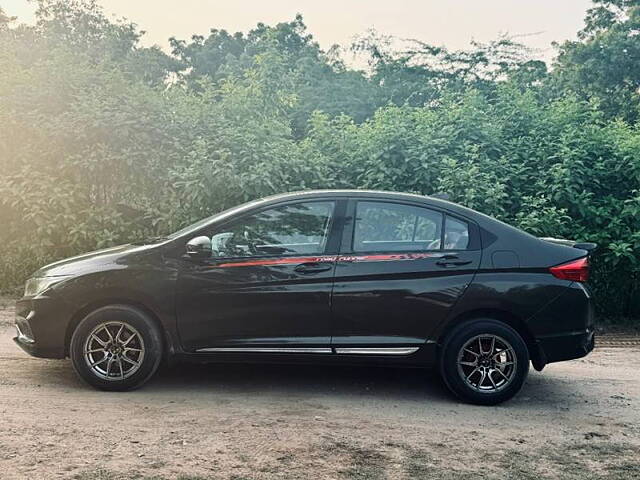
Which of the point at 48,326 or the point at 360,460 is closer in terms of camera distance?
the point at 360,460

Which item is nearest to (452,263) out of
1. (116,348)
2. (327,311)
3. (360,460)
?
(327,311)

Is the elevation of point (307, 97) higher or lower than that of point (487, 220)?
higher

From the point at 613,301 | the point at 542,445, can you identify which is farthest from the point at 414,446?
the point at 613,301

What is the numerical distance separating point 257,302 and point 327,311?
558mm

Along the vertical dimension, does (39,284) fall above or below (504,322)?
above

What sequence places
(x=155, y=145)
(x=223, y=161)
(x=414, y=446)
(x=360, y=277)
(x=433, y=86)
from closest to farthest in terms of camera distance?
(x=414, y=446), (x=360, y=277), (x=223, y=161), (x=155, y=145), (x=433, y=86)

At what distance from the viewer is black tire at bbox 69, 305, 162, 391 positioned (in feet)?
18.0

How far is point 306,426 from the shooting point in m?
4.85

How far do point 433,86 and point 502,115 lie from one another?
13.3 meters

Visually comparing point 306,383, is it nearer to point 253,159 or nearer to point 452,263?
point 452,263

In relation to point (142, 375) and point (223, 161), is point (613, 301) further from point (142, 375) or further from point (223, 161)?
point (142, 375)

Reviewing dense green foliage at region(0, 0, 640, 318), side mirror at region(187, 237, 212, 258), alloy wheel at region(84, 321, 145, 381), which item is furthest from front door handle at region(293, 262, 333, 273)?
dense green foliage at region(0, 0, 640, 318)

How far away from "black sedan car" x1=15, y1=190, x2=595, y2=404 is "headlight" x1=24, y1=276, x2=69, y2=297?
5 centimetres

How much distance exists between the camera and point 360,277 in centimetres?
548
